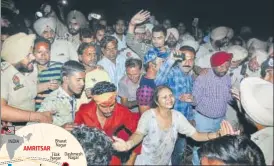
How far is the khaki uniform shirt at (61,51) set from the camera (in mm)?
3209

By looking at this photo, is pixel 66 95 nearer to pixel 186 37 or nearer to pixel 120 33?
pixel 120 33

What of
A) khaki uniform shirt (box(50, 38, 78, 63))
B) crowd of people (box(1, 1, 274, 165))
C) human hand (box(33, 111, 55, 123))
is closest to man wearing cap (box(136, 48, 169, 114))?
crowd of people (box(1, 1, 274, 165))

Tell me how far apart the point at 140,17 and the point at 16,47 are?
980 mm

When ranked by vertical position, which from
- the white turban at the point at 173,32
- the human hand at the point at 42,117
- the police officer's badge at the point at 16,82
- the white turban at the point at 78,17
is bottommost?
the human hand at the point at 42,117

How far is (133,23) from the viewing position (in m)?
3.29

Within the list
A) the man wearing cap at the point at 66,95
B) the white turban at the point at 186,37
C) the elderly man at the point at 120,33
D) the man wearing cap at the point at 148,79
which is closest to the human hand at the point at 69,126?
the man wearing cap at the point at 66,95

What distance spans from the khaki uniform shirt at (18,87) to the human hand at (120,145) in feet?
2.27

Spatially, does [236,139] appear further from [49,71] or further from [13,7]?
[13,7]

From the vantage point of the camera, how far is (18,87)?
3.14 meters

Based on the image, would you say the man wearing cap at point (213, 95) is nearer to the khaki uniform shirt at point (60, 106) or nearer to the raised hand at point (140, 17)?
the raised hand at point (140, 17)

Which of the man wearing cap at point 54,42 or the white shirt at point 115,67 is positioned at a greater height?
the man wearing cap at point 54,42

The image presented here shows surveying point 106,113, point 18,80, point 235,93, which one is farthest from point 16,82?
point 235,93

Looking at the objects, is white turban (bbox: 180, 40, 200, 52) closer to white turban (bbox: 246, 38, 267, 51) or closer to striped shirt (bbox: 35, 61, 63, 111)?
white turban (bbox: 246, 38, 267, 51)

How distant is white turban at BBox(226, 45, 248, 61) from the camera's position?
3436 millimetres
